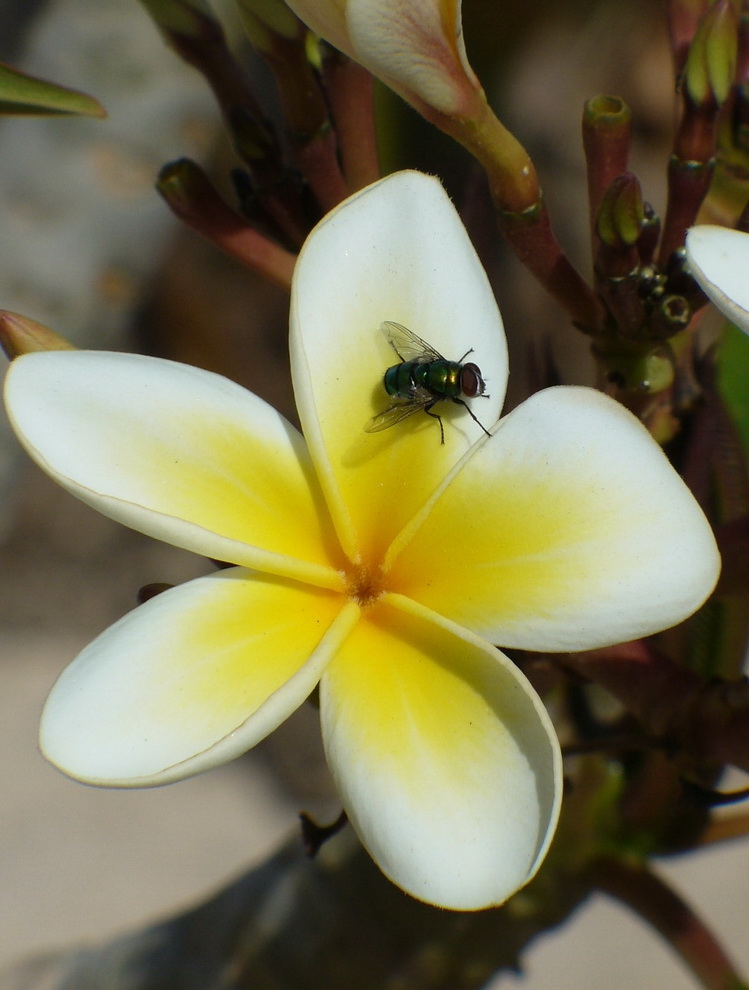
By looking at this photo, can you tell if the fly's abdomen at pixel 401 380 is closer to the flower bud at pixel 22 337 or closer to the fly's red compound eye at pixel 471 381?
the fly's red compound eye at pixel 471 381

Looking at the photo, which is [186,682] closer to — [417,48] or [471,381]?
[471,381]

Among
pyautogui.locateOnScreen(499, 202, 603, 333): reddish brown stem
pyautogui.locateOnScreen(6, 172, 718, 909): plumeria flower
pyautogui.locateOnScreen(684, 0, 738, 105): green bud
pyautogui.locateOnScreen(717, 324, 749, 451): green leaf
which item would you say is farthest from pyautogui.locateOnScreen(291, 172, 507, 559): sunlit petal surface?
pyautogui.locateOnScreen(717, 324, 749, 451): green leaf

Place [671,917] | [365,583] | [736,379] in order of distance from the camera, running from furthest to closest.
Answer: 1. [671,917]
2. [736,379]
3. [365,583]

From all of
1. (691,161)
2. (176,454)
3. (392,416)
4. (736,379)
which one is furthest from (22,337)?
(736,379)

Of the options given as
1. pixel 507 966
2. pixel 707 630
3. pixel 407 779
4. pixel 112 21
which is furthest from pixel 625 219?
pixel 112 21

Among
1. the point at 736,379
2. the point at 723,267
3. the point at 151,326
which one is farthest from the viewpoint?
the point at 151,326

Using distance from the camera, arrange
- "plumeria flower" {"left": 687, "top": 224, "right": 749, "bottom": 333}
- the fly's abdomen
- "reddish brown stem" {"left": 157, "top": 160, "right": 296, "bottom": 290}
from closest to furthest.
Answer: "plumeria flower" {"left": 687, "top": 224, "right": 749, "bottom": 333} → the fly's abdomen → "reddish brown stem" {"left": 157, "top": 160, "right": 296, "bottom": 290}

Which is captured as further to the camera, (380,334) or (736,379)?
(736,379)

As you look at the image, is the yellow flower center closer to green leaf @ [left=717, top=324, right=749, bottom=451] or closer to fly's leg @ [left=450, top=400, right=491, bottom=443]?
fly's leg @ [left=450, top=400, right=491, bottom=443]
